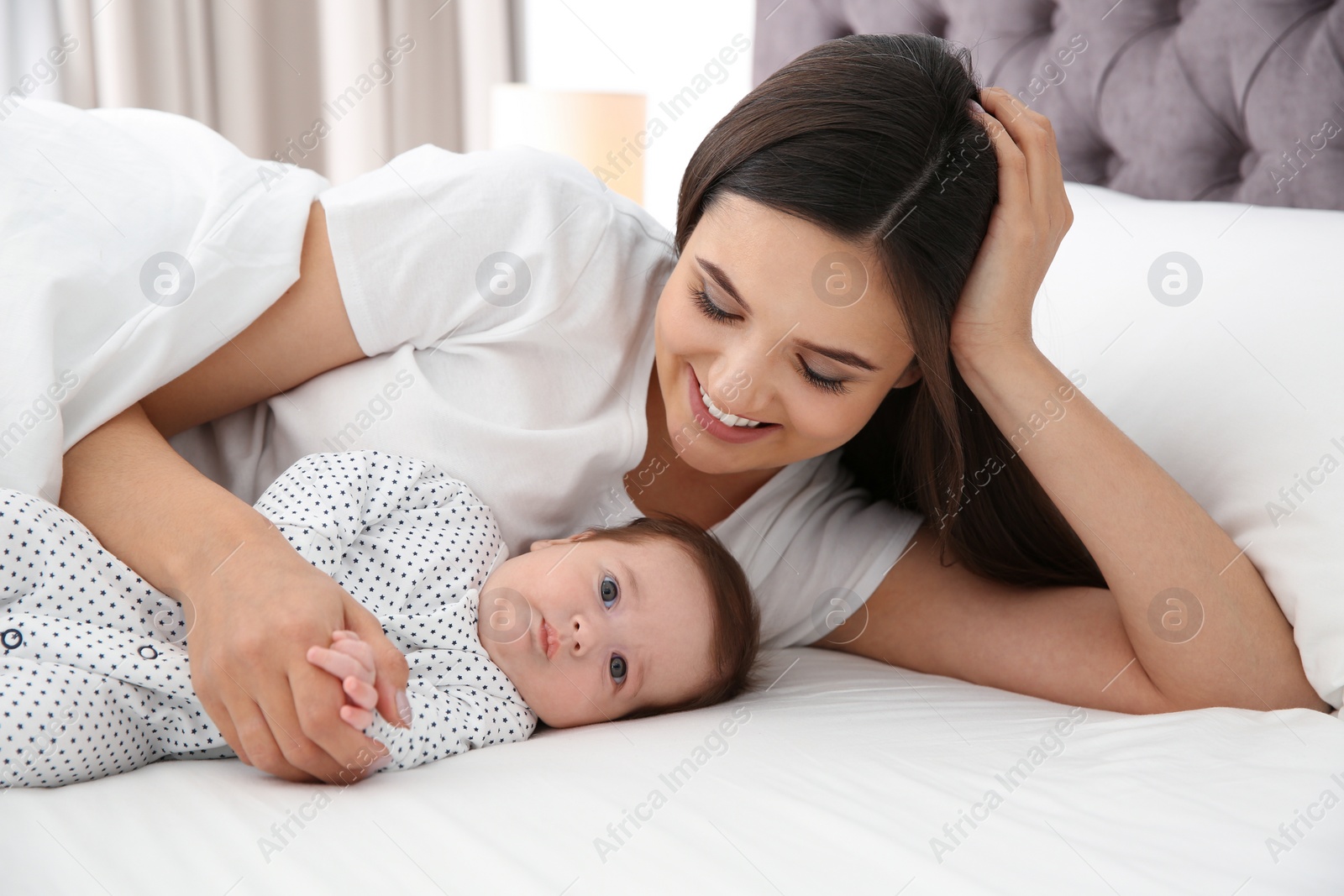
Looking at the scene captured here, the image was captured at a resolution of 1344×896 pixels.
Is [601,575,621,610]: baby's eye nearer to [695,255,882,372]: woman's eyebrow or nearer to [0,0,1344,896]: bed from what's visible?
[0,0,1344,896]: bed

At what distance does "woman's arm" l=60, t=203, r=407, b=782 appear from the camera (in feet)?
2.80

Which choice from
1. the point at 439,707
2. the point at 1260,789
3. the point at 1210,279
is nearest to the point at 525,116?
the point at 1210,279

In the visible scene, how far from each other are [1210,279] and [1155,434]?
23cm

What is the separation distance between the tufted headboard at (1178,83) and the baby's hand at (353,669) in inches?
52.5

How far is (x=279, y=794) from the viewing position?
2.81 feet

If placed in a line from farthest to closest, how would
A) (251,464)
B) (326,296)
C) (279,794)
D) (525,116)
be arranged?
(525,116) < (251,464) < (326,296) < (279,794)

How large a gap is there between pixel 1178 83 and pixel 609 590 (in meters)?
1.39

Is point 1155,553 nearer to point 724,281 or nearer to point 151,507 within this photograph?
point 724,281

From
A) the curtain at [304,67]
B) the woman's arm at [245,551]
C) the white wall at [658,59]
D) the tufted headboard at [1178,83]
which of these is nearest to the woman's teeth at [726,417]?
the woman's arm at [245,551]

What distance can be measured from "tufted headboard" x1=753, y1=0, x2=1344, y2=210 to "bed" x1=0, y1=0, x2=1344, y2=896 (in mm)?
29

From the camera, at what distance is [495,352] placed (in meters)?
1.34

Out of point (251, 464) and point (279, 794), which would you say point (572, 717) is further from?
point (251, 464)

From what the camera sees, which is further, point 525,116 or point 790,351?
point 525,116

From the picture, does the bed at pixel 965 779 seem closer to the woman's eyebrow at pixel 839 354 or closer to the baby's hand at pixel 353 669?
the baby's hand at pixel 353 669
